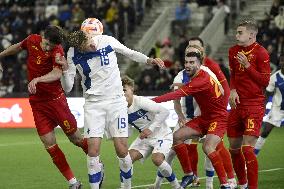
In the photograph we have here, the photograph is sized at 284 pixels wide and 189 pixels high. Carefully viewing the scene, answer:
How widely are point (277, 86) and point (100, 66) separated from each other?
21.3 ft

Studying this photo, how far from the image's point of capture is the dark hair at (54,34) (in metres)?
13.0

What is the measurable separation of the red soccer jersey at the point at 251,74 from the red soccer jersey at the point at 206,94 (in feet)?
0.95

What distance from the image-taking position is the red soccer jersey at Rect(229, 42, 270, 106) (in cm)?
1257

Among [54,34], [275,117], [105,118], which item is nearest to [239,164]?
[105,118]

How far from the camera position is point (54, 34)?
13008 mm

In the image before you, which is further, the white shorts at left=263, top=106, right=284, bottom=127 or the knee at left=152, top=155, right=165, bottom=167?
the white shorts at left=263, top=106, right=284, bottom=127

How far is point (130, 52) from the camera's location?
12.5m

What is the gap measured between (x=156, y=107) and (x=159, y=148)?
0.58m

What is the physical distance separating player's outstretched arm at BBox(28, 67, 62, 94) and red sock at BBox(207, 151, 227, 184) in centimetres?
233

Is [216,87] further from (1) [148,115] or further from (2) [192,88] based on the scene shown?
(1) [148,115]

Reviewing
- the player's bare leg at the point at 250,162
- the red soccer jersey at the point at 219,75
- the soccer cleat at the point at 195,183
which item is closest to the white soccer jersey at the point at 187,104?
the red soccer jersey at the point at 219,75

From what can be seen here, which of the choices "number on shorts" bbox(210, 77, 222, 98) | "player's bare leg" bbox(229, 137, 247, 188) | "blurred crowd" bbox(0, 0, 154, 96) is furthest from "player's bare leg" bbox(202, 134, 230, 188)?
"blurred crowd" bbox(0, 0, 154, 96)

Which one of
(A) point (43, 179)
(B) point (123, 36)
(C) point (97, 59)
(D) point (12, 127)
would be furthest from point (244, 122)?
(B) point (123, 36)

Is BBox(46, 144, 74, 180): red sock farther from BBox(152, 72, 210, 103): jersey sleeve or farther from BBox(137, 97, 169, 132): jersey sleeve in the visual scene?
BBox(152, 72, 210, 103): jersey sleeve
